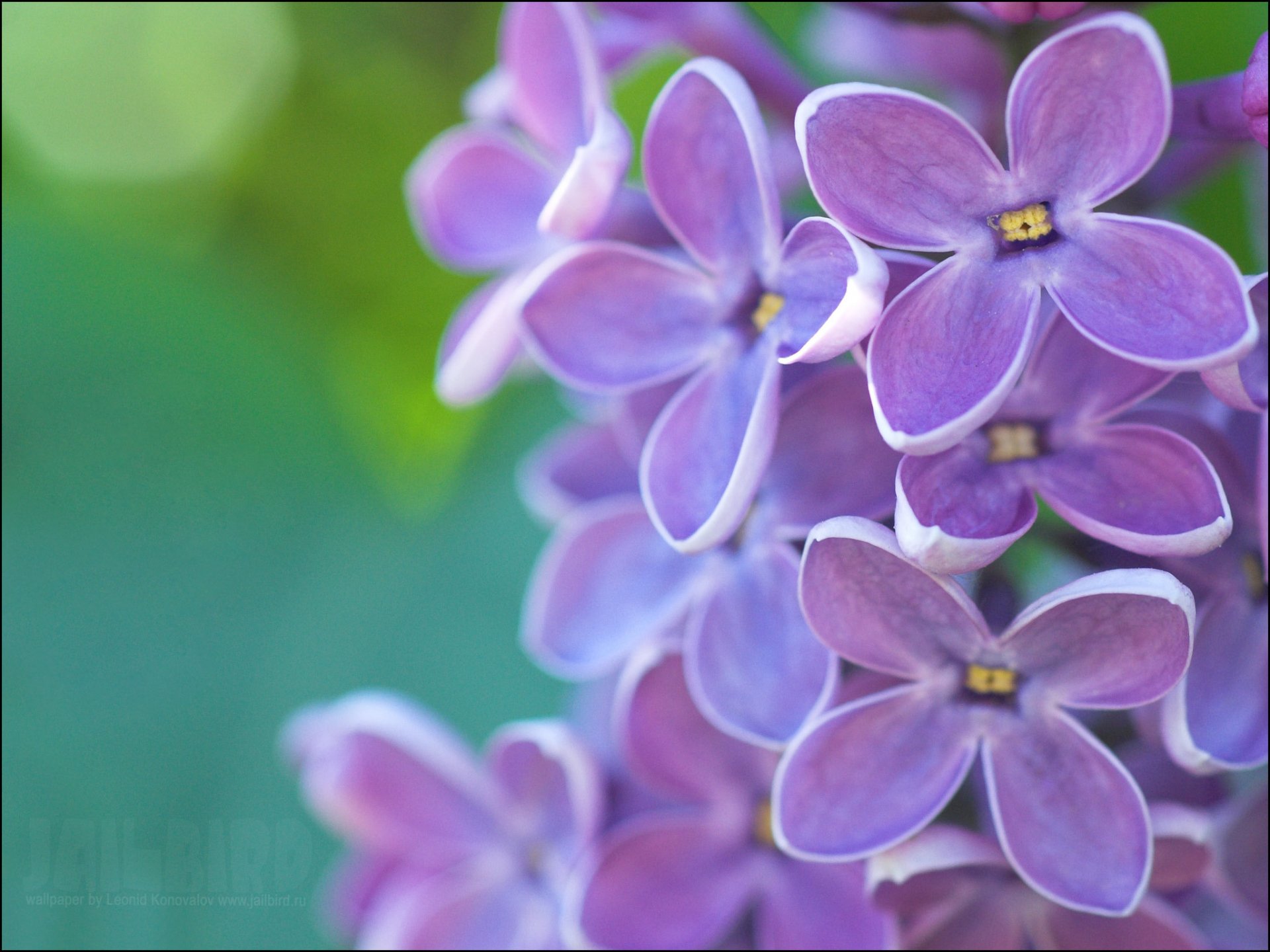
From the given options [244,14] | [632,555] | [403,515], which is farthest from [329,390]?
[632,555]

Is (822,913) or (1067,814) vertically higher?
(1067,814)

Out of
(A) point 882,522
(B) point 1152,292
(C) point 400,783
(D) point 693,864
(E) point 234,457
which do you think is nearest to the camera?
(B) point 1152,292

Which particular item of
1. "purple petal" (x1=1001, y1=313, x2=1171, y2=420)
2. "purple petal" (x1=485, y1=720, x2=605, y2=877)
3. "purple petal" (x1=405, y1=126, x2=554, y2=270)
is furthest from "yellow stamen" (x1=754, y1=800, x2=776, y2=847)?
"purple petal" (x1=405, y1=126, x2=554, y2=270)

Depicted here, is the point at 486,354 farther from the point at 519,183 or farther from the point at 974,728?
the point at 974,728

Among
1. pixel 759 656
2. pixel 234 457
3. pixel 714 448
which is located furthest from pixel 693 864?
pixel 234 457

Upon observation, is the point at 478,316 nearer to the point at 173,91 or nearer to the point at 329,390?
the point at 329,390

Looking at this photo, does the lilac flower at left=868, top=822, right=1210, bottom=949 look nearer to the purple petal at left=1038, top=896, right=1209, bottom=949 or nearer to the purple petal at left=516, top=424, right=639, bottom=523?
the purple petal at left=1038, top=896, right=1209, bottom=949

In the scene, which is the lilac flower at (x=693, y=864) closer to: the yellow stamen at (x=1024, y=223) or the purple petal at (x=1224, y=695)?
the purple petal at (x=1224, y=695)
